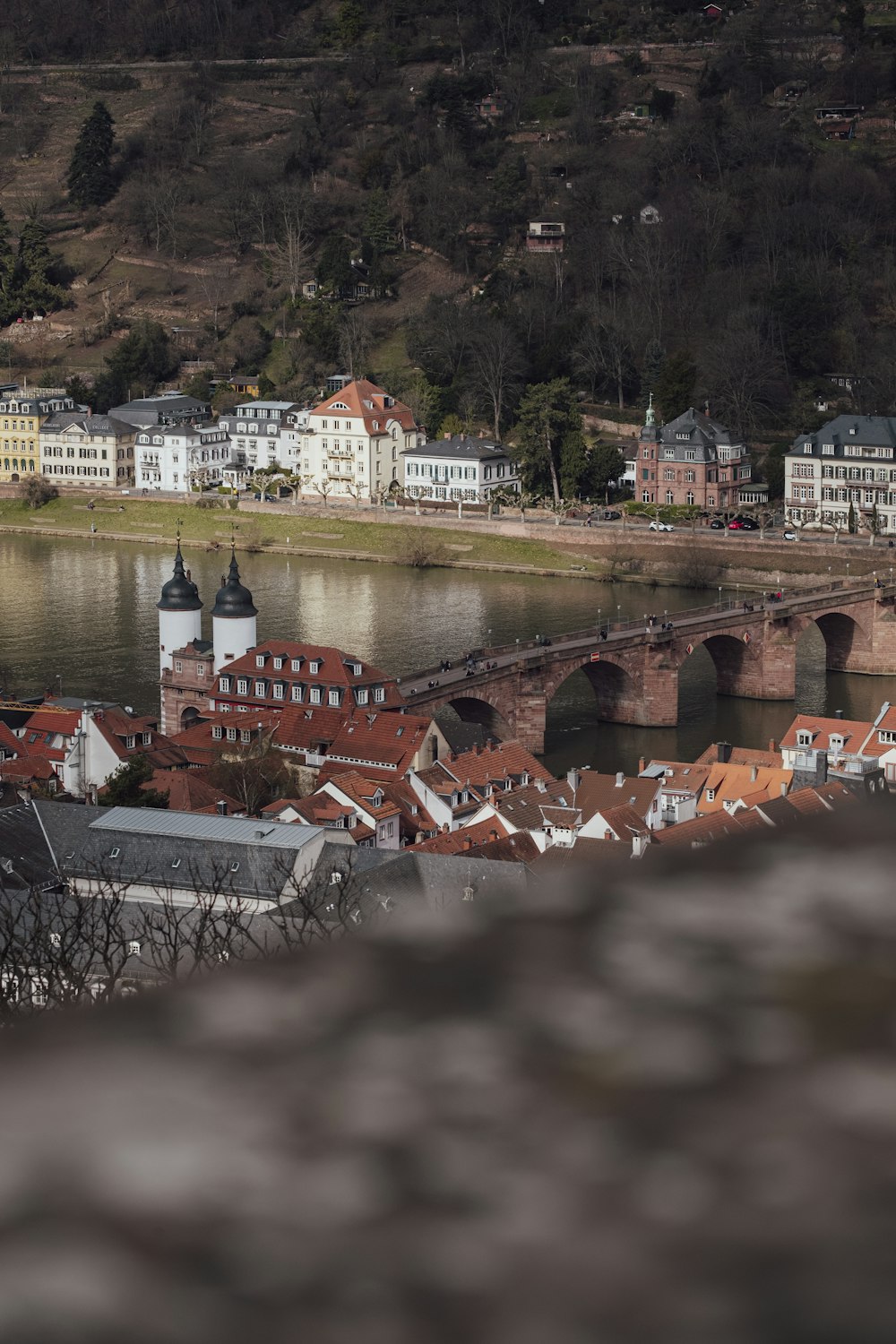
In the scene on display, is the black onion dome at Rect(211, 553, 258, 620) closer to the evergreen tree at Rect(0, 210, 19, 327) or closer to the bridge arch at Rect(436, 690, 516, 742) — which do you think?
the bridge arch at Rect(436, 690, 516, 742)

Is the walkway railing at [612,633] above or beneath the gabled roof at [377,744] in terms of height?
above

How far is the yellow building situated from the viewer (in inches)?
1640

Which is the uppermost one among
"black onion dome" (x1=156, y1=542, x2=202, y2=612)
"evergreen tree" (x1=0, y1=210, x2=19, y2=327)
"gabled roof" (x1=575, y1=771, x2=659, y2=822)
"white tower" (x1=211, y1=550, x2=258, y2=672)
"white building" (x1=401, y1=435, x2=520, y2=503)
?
"evergreen tree" (x1=0, y1=210, x2=19, y2=327)

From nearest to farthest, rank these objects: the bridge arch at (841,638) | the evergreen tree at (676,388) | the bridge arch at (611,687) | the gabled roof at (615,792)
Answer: the gabled roof at (615,792)
the bridge arch at (611,687)
the bridge arch at (841,638)
the evergreen tree at (676,388)

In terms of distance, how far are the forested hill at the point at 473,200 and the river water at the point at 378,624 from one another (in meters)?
6.95

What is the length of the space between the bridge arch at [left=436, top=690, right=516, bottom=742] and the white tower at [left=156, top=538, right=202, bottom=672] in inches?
103

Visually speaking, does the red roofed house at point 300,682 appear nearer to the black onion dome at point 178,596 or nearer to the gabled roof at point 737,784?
the black onion dome at point 178,596

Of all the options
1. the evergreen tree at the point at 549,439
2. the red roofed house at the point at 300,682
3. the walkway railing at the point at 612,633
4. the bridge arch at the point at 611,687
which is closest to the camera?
the red roofed house at the point at 300,682

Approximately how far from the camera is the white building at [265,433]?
39.8 m

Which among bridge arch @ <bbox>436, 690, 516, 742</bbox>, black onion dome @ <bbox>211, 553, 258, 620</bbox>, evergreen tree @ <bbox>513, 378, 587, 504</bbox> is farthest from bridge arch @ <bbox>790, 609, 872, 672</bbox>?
evergreen tree @ <bbox>513, 378, 587, 504</bbox>

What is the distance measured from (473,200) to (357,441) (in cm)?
1073

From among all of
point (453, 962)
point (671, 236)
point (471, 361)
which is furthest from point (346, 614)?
point (453, 962)

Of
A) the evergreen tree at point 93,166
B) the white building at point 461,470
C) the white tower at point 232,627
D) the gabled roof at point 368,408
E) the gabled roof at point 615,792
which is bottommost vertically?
the gabled roof at point 615,792

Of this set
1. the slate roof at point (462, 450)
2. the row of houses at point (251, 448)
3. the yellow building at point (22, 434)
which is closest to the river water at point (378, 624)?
the row of houses at point (251, 448)
